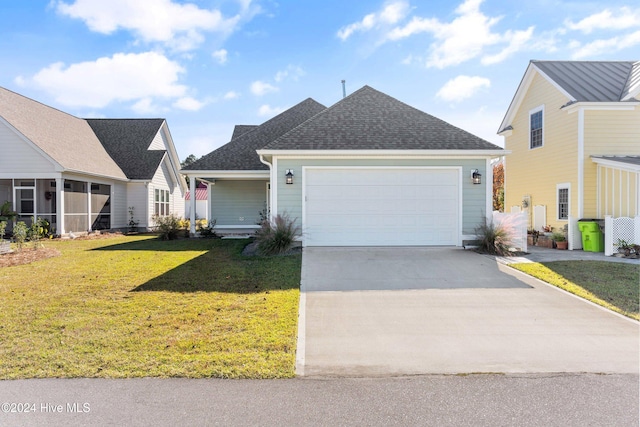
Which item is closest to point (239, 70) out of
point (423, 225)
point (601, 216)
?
point (423, 225)

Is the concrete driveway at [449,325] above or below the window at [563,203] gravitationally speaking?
below

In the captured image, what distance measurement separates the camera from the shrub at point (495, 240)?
994cm

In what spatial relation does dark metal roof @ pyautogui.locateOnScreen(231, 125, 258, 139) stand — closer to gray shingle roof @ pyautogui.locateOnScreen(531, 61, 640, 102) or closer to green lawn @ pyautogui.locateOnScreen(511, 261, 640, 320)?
gray shingle roof @ pyautogui.locateOnScreen(531, 61, 640, 102)

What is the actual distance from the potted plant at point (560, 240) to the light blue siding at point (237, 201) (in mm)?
12169

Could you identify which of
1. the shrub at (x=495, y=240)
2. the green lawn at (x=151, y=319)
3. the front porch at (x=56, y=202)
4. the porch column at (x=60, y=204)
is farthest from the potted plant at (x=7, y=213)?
the shrub at (x=495, y=240)

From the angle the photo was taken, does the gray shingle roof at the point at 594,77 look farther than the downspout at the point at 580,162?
Yes

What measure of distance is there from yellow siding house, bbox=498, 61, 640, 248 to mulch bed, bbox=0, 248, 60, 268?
17.3m

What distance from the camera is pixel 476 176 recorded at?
10625mm

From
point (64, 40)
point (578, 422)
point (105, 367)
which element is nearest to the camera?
point (578, 422)

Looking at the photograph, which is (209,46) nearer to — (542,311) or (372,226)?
(372,226)

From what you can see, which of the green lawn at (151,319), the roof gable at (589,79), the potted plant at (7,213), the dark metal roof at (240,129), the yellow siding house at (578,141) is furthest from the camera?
the dark metal roof at (240,129)

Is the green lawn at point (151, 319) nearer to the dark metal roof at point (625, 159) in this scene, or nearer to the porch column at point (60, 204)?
the porch column at point (60, 204)

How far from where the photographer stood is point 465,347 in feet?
14.1

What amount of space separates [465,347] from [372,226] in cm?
654
